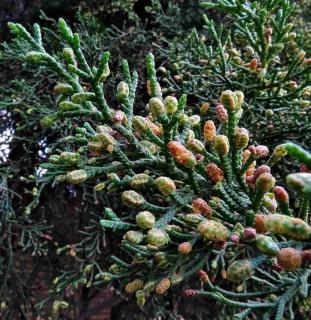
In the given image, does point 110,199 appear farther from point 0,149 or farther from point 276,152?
point 276,152

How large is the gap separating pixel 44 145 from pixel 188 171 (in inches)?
127

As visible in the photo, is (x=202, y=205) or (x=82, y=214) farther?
(x=82, y=214)

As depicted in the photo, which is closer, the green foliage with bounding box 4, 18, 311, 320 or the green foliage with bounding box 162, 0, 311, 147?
the green foliage with bounding box 4, 18, 311, 320

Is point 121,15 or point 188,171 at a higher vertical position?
point 121,15

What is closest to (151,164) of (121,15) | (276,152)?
(276,152)

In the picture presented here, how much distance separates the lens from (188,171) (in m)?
1.62

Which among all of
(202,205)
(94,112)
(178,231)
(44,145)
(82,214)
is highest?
(94,112)

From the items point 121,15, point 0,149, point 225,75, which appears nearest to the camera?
point 225,75

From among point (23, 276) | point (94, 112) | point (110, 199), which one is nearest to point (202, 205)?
point (94, 112)

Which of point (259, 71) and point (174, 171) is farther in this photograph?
point (259, 71)

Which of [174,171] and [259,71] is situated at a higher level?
[259,71]

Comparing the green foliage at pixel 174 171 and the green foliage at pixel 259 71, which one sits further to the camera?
the green foliage at pixel 259 71

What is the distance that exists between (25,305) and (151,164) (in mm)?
3497

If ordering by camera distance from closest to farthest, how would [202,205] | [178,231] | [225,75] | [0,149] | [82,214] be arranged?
[202,205], [178,231], [225,75], [0,149], [82,214]
